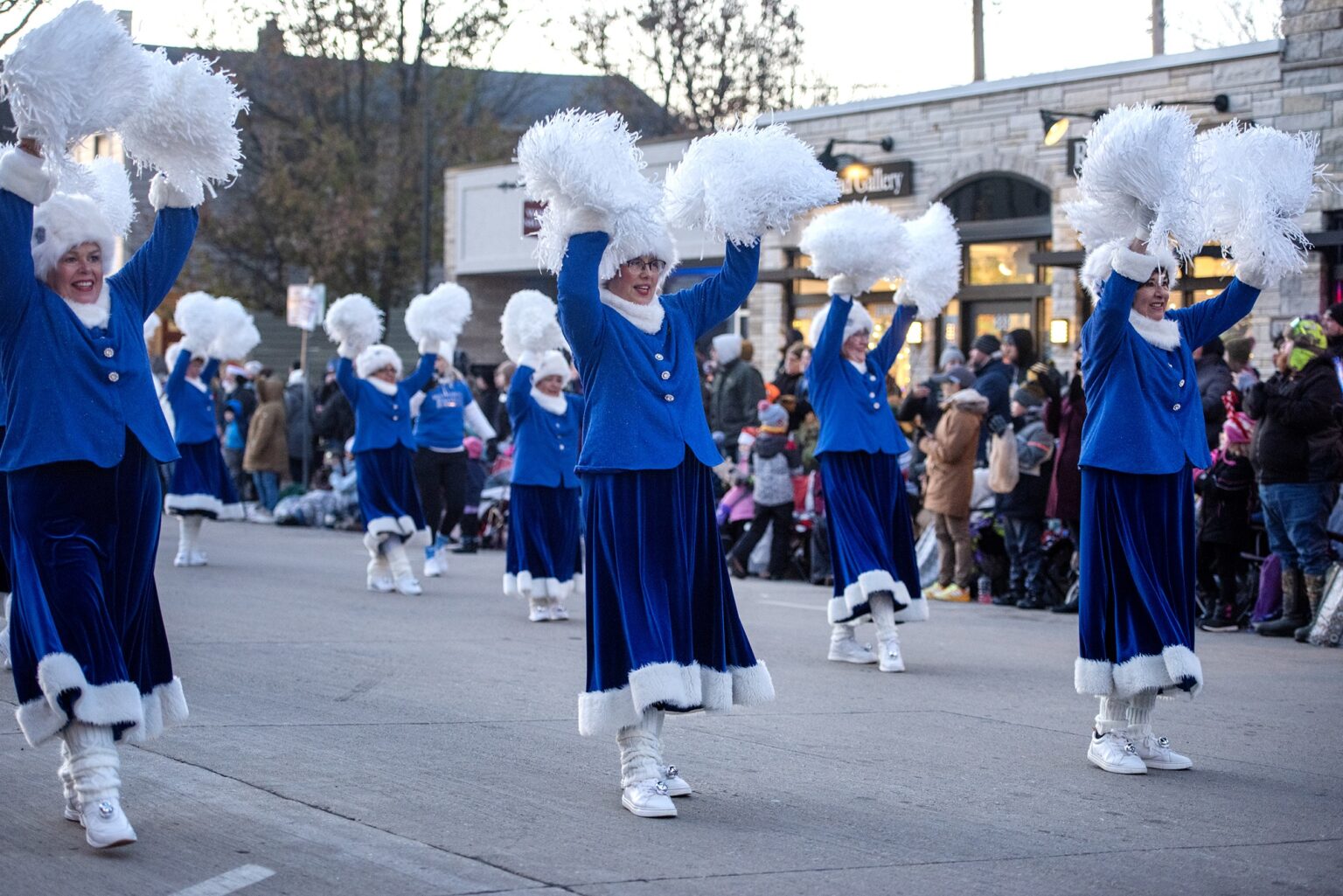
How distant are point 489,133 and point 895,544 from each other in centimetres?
2657

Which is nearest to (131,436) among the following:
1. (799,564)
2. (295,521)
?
(799,564)

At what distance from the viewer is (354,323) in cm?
1274

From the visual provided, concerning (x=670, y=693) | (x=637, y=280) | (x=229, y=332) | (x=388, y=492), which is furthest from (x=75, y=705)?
(x=229, y=332)

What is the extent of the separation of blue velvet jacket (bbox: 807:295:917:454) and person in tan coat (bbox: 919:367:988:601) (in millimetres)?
3543

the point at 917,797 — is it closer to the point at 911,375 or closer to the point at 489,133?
the point at 911,375

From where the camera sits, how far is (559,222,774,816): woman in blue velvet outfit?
5547 millimetres

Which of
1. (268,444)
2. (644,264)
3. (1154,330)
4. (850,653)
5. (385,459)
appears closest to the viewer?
(644,264)

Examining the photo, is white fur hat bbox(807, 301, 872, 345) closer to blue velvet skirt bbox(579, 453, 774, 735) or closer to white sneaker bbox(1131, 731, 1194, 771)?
white sneaker bbox(1131, 731, 1194, 771)

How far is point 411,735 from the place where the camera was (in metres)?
6.68

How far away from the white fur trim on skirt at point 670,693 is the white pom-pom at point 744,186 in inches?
58.1

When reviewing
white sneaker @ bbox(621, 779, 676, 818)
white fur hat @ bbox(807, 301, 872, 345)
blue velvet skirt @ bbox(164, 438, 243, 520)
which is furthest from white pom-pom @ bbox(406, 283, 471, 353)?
white sneaker @ bbox(621, 779, 676, 818)

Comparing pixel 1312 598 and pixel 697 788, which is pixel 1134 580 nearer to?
pixel 697 788

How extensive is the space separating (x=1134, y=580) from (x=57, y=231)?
3.89 m

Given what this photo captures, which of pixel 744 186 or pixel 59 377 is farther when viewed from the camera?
pixel 744 186
